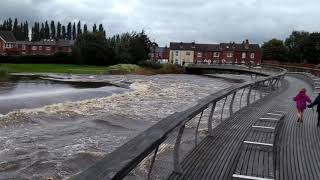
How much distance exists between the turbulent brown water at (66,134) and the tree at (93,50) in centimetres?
7087

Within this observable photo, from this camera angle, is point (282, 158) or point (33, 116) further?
point (33, 116)

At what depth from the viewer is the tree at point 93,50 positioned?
10063cm

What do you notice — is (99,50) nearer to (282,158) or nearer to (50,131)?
→ (50,131)

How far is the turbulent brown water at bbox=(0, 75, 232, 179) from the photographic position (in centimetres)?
1305

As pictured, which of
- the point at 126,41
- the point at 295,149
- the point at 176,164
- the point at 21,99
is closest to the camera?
Answer: the point at 176,164

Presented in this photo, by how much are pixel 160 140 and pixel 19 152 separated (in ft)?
32.3

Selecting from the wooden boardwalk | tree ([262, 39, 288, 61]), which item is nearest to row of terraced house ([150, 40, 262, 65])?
Answer: tree ([262, 39, 288, 61])

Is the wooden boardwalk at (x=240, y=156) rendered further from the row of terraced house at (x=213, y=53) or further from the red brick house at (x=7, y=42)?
the row of terraced house at (x=213, y=53)

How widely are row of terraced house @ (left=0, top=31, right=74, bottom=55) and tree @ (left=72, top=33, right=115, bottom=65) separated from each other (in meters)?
35.5

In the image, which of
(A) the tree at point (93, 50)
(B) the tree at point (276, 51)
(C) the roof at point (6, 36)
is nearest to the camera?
(A) the tree at point (93, 50)

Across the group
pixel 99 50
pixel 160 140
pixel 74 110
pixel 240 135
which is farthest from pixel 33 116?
pixel 99 50

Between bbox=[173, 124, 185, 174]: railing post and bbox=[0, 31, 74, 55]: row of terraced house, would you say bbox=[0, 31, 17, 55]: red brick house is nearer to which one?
bbox=[0, 31, 74, 55]: row of terraced house

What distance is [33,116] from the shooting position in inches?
894

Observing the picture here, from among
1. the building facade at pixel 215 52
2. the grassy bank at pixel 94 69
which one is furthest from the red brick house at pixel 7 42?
the grassy bank at pixel 94 69
